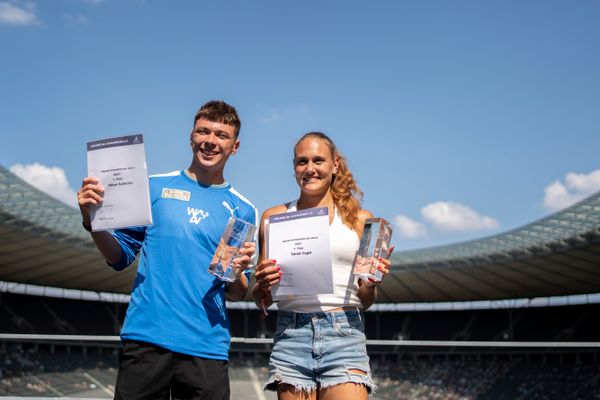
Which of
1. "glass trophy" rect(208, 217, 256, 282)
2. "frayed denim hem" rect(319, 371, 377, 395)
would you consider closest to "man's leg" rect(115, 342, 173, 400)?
"glass trophy" rect(208, 217, 256, 282)

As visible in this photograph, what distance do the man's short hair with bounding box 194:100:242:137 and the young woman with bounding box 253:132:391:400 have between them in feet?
1.52

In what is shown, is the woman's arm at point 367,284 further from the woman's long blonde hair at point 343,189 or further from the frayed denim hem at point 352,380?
Answer: the frayed denim hem at point 352,380

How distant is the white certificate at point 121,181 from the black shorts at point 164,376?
708mm

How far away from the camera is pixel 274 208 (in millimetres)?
3779

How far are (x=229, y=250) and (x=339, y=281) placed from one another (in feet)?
2.24

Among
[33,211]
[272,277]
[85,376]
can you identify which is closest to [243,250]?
[272,277]

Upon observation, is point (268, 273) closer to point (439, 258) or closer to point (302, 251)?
point (302, 251)

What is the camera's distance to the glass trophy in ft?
10.6

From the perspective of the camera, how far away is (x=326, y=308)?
3.38 metres

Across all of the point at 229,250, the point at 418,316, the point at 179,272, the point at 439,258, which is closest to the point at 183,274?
the point at 179,272

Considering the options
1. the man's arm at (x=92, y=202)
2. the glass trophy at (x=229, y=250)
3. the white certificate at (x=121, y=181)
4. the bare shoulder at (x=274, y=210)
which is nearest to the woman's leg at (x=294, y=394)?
the glass trophy at (x=229, y=250)

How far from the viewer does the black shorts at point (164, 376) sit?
3.12 m

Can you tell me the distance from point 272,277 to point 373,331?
42.6 metres

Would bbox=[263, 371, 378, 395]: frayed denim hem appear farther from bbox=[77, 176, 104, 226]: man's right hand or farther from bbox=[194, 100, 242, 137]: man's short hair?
bbox=[194, 100, 242, 137]: man's short hair
